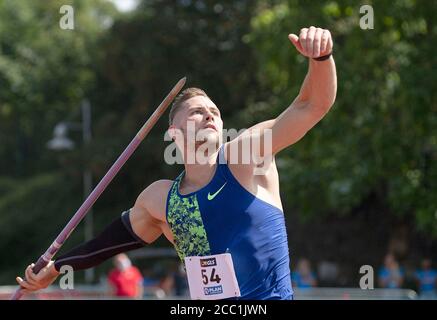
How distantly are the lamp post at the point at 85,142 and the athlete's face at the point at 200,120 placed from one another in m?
26.2

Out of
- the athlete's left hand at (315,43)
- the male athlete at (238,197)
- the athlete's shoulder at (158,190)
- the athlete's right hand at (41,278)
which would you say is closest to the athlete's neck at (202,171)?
the male athlete at (238,197)

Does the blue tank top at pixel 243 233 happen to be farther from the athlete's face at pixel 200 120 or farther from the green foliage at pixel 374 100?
the green foliage at pixel 374 100

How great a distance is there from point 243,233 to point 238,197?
0.57ft

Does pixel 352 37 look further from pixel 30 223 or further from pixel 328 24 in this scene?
pixel 30 223

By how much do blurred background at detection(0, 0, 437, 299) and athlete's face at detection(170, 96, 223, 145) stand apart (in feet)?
28.1

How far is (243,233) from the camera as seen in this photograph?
495cm

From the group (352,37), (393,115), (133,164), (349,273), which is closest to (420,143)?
(393,115)

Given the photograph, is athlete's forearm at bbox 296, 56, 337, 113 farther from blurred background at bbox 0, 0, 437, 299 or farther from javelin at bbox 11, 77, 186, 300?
blurred background at bbox 0, 0, 437, 299

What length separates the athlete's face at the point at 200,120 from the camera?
16.9ft

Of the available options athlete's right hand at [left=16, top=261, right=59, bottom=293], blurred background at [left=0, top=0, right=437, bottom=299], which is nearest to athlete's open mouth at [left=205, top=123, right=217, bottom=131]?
athlete's right hand at [left=16, top=261, right=59, bottom=293]

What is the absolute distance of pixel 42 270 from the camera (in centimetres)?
571

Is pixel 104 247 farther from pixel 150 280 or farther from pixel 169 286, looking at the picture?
pixel 150 280
